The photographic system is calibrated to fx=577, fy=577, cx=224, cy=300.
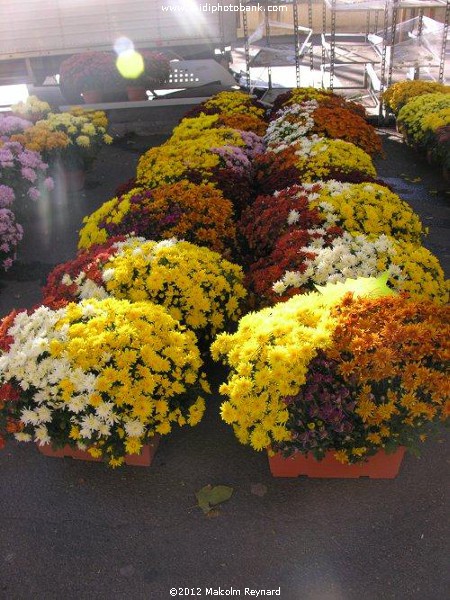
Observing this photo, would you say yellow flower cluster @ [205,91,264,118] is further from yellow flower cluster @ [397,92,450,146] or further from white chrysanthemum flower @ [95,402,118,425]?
white chrysanthemum flower @ [95,402,118,425]

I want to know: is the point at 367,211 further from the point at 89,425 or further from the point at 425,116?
the point at 425,116

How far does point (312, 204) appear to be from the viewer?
5098 mm

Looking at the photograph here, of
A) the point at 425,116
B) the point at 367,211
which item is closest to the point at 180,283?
the point at 367,211

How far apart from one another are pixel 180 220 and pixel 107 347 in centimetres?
203

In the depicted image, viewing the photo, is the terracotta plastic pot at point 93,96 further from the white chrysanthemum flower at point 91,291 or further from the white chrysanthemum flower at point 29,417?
the white chrysanthemum flower at point 29,417

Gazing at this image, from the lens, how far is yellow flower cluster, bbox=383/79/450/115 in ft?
36.3

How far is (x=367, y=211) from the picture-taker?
498 cm

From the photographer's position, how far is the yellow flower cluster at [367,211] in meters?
4.91

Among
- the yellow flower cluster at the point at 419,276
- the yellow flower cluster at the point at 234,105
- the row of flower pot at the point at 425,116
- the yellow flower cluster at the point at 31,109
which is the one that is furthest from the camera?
Result: the yellow flower cluster at the point at 31,109

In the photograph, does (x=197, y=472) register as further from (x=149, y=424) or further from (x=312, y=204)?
(x=312, y=204)

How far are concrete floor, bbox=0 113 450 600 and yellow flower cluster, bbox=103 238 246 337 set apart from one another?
0.81m

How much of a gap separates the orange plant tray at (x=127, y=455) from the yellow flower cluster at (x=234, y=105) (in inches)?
255

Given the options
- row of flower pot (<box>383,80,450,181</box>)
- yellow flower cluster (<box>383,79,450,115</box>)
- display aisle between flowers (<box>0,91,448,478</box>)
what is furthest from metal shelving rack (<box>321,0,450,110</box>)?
display aisle between flowers (<box>0,91,448,478</box>)

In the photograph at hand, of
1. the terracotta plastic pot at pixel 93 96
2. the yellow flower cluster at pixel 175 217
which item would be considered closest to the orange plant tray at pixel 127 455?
the yellow flower cluster at pixel 175 217
